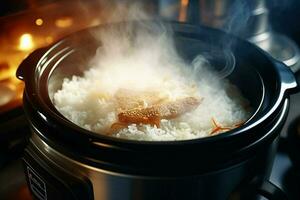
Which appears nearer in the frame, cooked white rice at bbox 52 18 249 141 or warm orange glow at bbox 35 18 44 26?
cooked white rice at bbox 52 18 249 141

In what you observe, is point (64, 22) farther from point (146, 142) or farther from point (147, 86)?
point (146, 142)

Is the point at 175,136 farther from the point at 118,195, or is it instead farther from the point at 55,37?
the point at 55,37

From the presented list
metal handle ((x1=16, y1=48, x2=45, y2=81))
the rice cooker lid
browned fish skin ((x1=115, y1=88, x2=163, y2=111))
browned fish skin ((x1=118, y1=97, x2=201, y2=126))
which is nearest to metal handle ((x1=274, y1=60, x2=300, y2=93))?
the rice cooker lid

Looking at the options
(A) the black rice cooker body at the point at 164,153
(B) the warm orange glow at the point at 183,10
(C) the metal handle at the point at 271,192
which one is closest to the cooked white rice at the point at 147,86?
(A) the black rice cooker body at the point at 164,153

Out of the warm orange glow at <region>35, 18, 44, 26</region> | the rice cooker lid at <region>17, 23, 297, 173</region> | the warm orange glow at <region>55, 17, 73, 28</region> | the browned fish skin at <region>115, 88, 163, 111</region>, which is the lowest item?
the warm orange glow at <region>55, 17, 73, 28</region>

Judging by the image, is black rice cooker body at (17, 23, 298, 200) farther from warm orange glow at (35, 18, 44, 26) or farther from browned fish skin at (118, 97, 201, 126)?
warm orange glow at (35, 18, 44, 26)

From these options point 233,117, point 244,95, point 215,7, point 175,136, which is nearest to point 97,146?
point 175,136

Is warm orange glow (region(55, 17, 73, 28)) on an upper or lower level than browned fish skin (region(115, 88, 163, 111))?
lower
